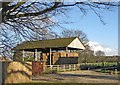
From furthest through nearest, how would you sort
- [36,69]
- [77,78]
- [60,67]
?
[60,67]
[36,69]
[77,78]

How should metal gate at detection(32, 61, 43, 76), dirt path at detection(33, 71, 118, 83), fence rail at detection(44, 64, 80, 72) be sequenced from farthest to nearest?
1. fence rail at detection(44, 64, 80, 72)
2. metal gate at detection(32, 61, 43, 76)
3. dirt path at detection(33, 71, 118, 83)

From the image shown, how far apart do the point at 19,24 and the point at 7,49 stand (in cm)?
120

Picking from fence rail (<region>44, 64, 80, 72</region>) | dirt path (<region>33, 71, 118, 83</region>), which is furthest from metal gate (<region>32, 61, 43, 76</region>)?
fence rail (<region>44, 64, 80, 72</region>)

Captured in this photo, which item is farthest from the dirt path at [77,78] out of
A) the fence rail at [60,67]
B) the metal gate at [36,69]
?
the fence rail at [60,67]

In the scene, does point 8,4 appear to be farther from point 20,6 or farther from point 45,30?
point 45,30

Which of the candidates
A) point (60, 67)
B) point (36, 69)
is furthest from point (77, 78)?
point (60, 67)

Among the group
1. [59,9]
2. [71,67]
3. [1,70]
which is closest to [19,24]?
[59,9]

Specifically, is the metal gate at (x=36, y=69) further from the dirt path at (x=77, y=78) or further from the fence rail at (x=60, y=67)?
the fence rail at (x=60, y=67)

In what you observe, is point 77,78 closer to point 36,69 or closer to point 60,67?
point 36,69

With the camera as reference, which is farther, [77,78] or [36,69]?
[36,69]

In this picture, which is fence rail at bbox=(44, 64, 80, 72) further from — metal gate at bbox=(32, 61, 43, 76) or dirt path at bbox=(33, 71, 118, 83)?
dirt path at bbox=(33, 71, 118, 83)

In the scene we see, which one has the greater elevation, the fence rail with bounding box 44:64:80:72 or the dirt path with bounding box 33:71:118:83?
the fence rail with bounding box 44:64:80:72

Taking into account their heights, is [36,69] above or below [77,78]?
above

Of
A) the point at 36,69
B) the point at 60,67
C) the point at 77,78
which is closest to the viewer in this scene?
the point at 77,78
